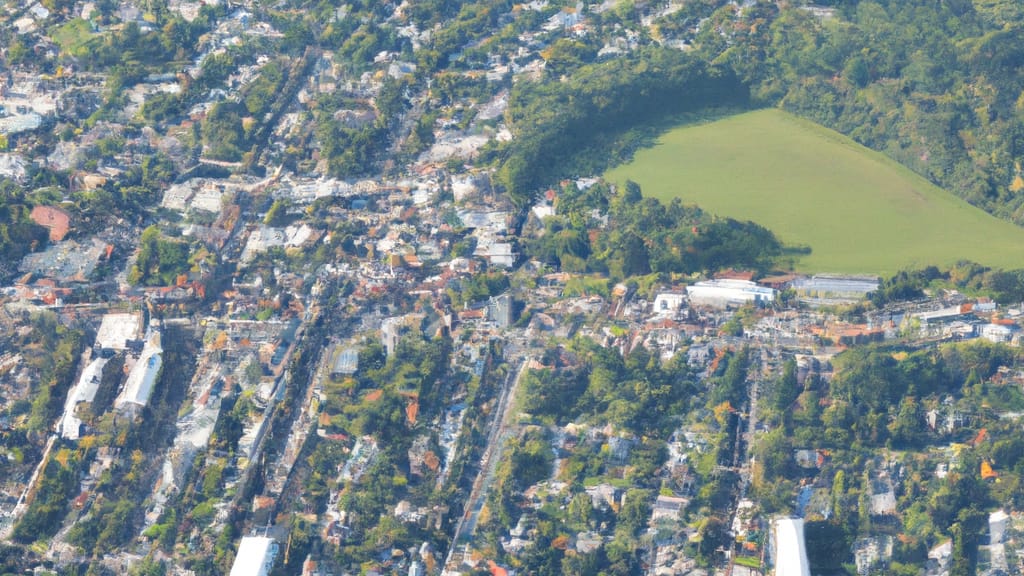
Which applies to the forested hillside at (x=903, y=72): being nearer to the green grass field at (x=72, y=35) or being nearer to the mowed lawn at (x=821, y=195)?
the mowed lawn at (x=821, y=195)

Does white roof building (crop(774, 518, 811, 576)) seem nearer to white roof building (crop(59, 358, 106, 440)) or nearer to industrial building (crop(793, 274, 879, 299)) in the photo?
industrial building (crop(793, 274, 879, 299))

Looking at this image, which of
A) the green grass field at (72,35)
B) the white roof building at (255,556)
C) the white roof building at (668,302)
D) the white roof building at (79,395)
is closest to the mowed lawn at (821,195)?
the white roof building at (668,302)

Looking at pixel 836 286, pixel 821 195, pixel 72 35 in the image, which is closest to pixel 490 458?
pixel 836 286

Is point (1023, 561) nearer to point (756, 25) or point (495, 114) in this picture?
point (495, 114)

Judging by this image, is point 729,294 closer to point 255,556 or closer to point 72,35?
point 255,556

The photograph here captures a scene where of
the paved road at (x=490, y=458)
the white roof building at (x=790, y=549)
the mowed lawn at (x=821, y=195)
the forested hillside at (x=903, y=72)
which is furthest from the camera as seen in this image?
the forested hillside at (x=903, y=72)

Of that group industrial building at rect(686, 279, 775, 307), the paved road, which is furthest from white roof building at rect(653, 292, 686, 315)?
the paved road
